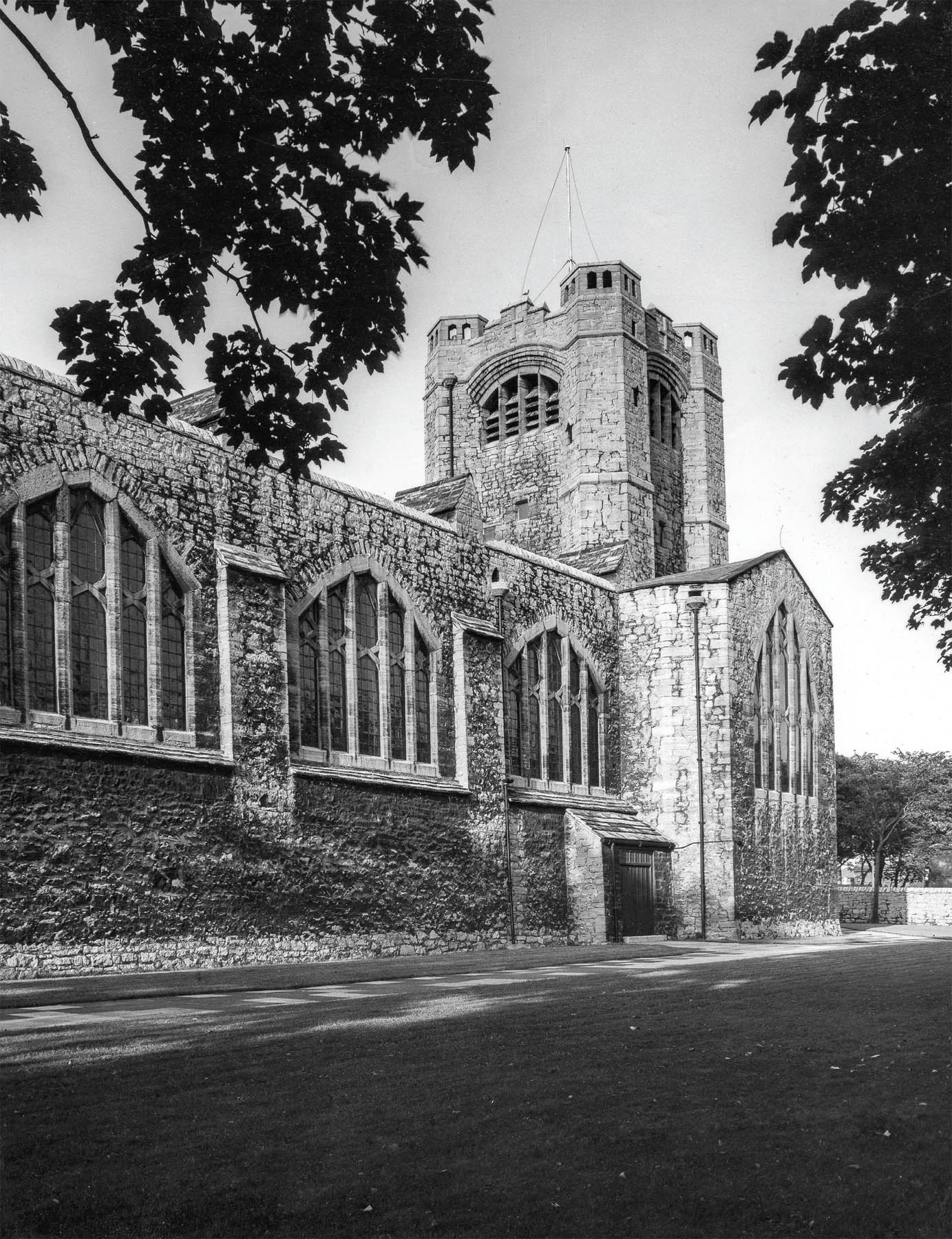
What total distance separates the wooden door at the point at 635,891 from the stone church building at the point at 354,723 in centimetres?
9

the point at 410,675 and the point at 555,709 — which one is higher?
the point at 410,675

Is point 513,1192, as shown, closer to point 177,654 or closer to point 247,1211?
point 247,1211

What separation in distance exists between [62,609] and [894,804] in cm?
5028

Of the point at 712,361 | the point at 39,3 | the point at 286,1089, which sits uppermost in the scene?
the point at 712,361

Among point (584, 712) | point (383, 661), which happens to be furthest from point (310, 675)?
point (584, 712)

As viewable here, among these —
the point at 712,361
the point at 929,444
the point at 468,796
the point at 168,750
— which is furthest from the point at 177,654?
the point at 712,361

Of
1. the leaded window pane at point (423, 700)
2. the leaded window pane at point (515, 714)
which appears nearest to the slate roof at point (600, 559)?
the leaded window pane at point (515, 714)

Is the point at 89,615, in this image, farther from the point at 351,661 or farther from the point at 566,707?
the point at 566,707

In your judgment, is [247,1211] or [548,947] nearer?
[247,1211]

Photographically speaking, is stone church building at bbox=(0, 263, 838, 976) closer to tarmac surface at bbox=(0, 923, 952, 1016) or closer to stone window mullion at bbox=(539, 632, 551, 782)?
stone window mullion at bbox=(539, 632, 551, 782)

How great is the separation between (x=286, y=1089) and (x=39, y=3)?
684cm

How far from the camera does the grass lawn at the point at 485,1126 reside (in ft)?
16.0

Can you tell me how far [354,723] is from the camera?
22.7 m

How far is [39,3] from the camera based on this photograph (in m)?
8.02
